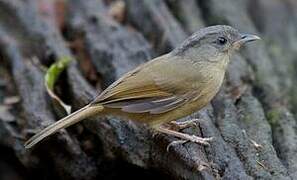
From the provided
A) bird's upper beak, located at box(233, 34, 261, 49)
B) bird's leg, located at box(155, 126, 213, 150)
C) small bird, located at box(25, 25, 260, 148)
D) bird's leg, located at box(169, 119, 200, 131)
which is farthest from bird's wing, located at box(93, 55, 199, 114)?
bird's upper beak, located at box(233, 34, 261, 49)

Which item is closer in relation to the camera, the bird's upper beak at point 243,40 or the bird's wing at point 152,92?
the bird's wing at point 152,92

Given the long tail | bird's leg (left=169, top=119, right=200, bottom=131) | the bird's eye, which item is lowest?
bird's leg (left=169, top=119, right=200, bottom=131)

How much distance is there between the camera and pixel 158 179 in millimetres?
5527

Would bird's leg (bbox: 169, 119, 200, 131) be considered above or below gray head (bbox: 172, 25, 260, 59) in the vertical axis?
below

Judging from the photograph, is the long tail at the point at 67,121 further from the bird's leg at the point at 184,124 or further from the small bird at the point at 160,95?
the bird's leg at the point at 184,124

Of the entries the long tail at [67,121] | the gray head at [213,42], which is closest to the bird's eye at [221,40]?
the gray head at [213,42]

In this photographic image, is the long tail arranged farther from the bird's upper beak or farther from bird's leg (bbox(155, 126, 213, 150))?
the bird's upper beak

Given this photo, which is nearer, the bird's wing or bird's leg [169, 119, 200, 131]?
the bird's wing

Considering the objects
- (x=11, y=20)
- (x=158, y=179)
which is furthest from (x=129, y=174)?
(x=11, y=20)

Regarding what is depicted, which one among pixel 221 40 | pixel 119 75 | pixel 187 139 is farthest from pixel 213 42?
pixel 119 75

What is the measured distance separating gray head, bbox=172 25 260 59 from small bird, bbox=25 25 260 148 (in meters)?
0.06

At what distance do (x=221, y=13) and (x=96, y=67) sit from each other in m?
1.75

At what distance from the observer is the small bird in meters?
5.07

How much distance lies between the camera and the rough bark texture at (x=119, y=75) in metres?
5.07
